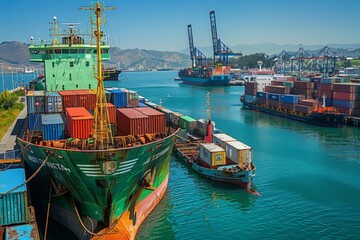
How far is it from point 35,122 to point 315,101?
4876 centimetres

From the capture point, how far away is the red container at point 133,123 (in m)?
20.9

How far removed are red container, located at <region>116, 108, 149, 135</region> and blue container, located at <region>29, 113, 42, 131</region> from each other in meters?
5.02

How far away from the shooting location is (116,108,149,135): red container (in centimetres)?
2091

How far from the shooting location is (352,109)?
56.6 meters

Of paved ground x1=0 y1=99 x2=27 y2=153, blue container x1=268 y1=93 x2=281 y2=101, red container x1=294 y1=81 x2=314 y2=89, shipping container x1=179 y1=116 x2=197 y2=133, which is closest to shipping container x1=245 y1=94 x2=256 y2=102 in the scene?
blue container x1=268 y1=93 x2=281 y2=101

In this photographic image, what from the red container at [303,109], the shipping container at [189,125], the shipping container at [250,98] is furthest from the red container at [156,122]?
the shipping container at [250,98]

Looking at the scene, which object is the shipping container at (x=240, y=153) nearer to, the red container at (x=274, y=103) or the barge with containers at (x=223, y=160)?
the barge with containers at (x=223, y=160)

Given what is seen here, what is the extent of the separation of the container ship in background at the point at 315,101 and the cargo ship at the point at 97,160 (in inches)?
1517

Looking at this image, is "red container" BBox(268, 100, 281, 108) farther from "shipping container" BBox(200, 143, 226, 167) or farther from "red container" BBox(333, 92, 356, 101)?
"shipping container" BBox(200, 143, 226, 167)

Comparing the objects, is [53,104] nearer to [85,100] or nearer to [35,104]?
[35,104]

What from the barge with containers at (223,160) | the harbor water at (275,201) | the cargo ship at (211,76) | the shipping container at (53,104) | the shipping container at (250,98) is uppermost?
the cargo ship at (211,76)

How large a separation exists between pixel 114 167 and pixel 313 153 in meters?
28.3

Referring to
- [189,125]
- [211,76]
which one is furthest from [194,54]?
[189,125]

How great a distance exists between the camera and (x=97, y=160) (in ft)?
53.4
